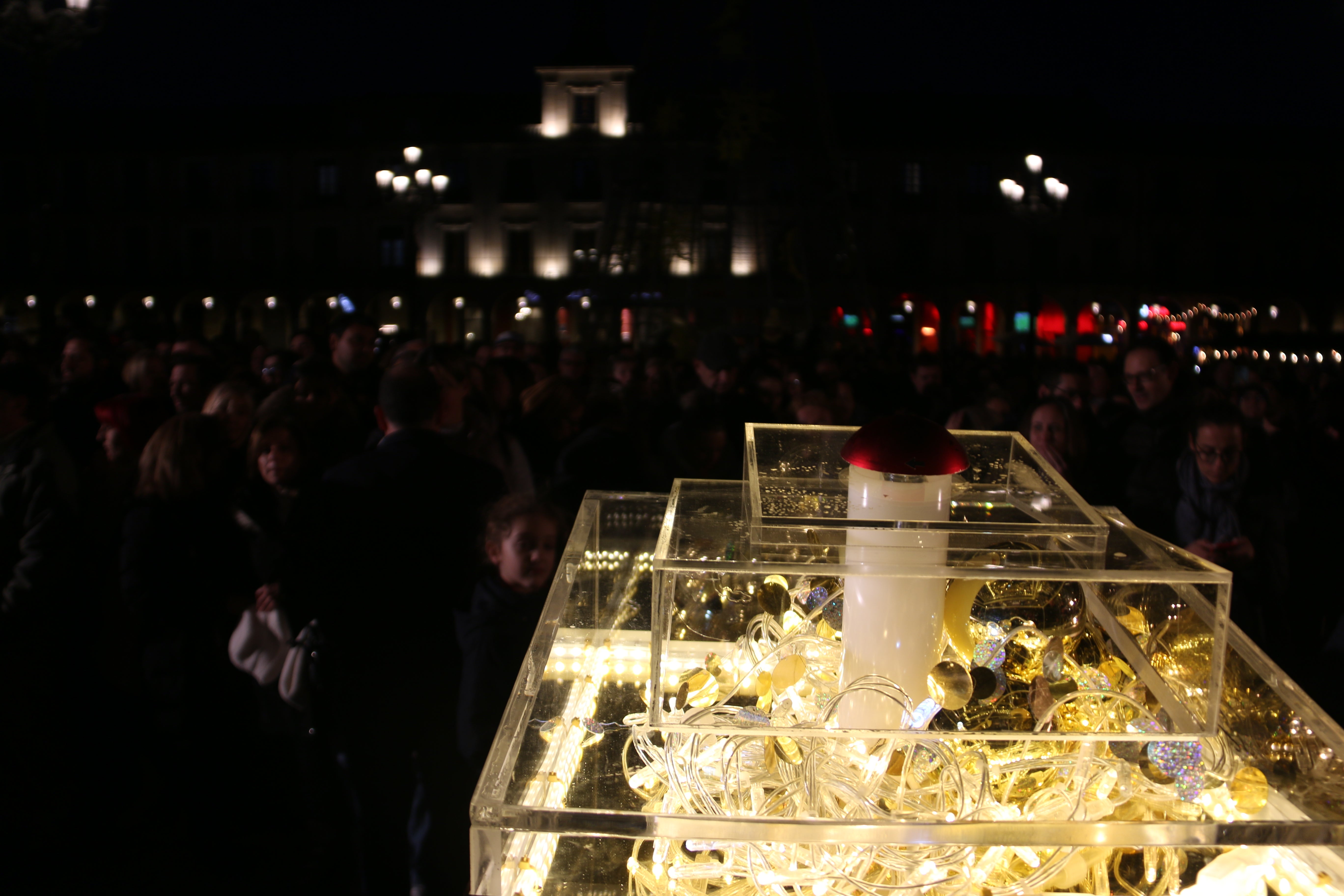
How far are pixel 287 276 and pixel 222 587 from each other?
128 ft

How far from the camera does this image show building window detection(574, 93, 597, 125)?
127 feet

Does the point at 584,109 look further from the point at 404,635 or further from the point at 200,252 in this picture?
the point at 404,635

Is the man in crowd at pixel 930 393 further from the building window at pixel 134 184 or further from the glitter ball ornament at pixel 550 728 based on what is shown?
the building window at pixel 134 184

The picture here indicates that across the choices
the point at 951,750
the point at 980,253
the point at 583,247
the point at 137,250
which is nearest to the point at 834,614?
the point at 951,750

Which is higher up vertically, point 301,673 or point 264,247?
point 264,247

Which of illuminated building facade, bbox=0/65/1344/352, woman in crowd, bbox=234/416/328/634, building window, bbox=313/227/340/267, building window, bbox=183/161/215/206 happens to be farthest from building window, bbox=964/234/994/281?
woman in crowd, bbox=234/416/328/634

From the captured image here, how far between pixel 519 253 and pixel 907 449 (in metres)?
39.8

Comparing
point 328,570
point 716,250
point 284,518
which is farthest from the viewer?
point 716,250

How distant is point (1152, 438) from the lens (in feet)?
15.7

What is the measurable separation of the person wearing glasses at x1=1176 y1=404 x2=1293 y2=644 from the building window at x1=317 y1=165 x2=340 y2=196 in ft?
132

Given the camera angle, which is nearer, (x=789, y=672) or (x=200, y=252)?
(x=789, y=672)

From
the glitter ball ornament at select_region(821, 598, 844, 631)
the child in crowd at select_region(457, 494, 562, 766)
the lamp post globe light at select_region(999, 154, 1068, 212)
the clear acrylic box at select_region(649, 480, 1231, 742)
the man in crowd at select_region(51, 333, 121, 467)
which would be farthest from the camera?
the lamp post globe light at select_region(999, 154, 1068, 212)

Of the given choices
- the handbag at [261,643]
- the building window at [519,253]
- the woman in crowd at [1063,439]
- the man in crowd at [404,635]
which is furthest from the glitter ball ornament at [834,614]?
the building window at [519,253]

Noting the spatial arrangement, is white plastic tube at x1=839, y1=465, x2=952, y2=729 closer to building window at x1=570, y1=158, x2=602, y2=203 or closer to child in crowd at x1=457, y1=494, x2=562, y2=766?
child in crowd at x1=457, y1=494, x2=562, y2=766
